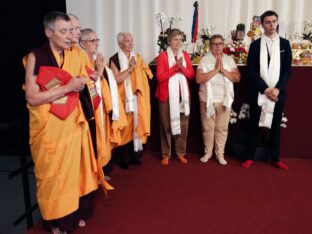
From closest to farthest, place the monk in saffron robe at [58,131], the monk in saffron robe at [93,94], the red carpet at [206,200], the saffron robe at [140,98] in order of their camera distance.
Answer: the monk in saffron robe at [58,131] < the monk in saffron robe at [93,94] < the red carpet at [206,200] < the saffron robe at [140,98]

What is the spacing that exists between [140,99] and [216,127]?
0.89m

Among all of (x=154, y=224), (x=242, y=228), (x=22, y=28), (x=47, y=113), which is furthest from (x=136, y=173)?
(x=22, y=28)

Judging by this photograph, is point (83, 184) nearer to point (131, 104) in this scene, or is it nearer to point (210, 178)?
point (131, 104)

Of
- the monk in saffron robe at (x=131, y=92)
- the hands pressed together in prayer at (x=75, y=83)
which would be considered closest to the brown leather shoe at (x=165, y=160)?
the monk in saffron robe at (x=131, y=92)

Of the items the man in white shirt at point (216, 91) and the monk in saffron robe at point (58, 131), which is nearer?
the monk in saffron robe at point (58, 131)

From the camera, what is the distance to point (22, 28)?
4504 millimetres

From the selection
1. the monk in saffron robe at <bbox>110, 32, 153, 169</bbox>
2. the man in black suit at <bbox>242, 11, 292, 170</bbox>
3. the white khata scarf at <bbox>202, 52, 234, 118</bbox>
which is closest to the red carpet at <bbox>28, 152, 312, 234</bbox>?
the monk in saffron robe at <bbox>110, 32, 153, 169</bbox>

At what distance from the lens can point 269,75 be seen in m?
3.64

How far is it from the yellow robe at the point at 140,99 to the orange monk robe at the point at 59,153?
1.15 m

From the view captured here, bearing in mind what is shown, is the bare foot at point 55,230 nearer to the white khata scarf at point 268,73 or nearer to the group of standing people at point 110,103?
the group of standing people at point 110,103

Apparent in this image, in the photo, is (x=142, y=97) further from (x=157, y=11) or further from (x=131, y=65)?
(x=157, y=11)

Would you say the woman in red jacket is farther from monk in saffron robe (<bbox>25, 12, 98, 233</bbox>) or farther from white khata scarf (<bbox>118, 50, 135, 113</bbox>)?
monk in saffron robe (<bbox>25, 12, 98, 233</bbox>)

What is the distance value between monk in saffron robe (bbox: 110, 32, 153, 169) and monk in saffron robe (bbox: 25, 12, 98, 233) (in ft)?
3.33

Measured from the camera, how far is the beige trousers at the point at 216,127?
12.9 ft
